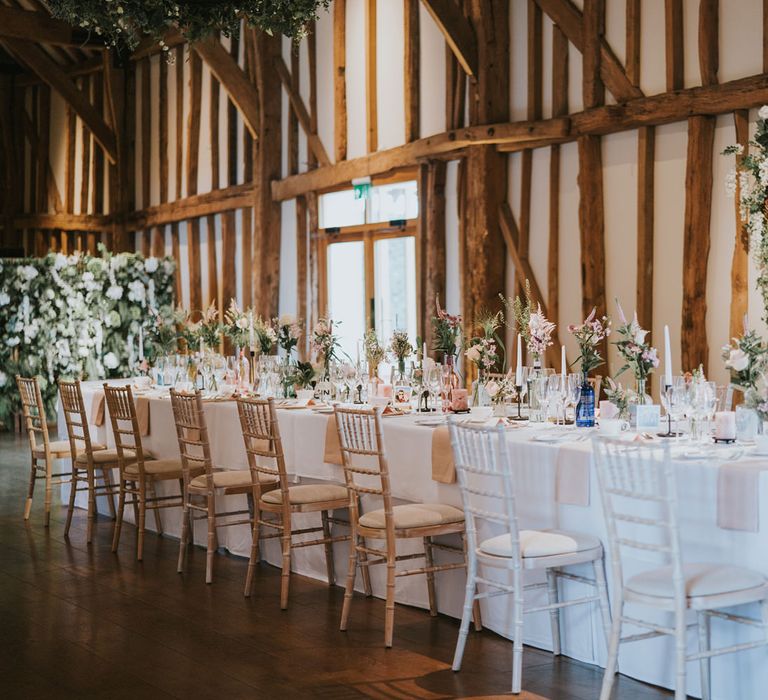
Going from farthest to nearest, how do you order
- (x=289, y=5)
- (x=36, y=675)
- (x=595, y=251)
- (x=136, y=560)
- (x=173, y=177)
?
(x=173, y=177) → (x=595, y=251) → (x=136, y=560) → (x=289, y=5) → (x=36, y=675)

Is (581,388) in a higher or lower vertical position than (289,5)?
lower

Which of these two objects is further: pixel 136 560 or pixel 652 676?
pixel 136 560

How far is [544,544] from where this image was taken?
13.8ft

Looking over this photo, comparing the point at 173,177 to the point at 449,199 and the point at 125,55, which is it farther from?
the point at 449,199

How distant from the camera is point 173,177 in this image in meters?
15.1

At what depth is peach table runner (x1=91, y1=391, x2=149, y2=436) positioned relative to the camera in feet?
24.3

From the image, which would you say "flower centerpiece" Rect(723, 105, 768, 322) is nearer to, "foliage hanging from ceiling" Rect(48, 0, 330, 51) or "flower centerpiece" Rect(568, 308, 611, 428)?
"flower centerpiece" Rect(568, 308, 611, 428)

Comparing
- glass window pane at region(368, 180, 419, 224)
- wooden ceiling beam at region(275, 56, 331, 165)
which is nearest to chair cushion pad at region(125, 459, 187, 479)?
glass window pane at region(368, 180, 419, 224)

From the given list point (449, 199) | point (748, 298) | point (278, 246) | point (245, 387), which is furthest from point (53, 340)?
point (748, 298)

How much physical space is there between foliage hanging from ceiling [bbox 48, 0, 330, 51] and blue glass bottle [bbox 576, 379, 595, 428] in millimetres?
2219

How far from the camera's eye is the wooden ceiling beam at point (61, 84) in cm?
1493

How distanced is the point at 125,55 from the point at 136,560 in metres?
10.8

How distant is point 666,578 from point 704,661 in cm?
49

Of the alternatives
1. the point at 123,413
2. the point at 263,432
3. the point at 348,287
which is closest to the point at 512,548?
the point at 263,432
